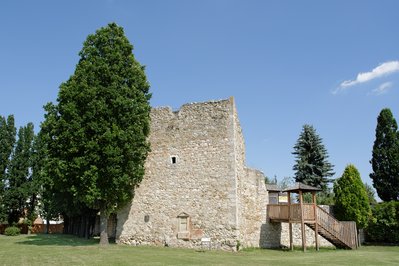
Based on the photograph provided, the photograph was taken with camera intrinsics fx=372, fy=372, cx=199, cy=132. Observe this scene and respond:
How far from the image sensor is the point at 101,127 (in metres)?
19.6

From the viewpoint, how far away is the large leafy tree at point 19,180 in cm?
3762

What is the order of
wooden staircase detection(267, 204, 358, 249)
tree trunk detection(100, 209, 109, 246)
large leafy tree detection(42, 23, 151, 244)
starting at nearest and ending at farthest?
large leafy tree detection(42, 23, 151, 244) → tree trunk detection(100, 209, 109, 246) → wooden staircase detection(267, 204, 358, 249)

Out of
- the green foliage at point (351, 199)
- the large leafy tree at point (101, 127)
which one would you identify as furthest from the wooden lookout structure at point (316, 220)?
the large leafy tree at point (101, 127)

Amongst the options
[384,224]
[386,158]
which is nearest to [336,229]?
[384,224]

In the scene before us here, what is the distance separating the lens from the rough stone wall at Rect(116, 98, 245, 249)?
20.0 meters

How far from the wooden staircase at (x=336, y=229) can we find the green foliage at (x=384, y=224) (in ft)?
17.5

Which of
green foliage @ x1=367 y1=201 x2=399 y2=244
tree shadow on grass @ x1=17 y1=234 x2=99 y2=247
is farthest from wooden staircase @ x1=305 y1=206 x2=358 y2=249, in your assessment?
tree shadow on grass @ x1=17 y1=234 x2=99 y2=247

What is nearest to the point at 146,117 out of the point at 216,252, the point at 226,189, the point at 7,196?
the point at 226,189

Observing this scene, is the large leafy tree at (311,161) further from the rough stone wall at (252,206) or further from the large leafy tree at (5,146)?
the large leafy tree at (5,146)

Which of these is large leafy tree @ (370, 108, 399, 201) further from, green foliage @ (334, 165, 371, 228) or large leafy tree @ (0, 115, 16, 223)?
large leafy tree @ (0, 115, 16, 223)

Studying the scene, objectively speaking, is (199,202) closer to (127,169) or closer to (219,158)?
(219,158)

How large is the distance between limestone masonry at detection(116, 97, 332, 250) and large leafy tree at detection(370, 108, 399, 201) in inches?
524

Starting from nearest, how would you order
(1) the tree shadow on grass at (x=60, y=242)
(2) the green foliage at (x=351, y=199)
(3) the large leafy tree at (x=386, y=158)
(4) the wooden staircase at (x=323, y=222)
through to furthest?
(1) the tree shadow on grass at (x=60, y=242) < (4) the wooden staircase at (x=323, y=222) < (2) the green foliage at (x=351, y=199) < (3) the large leafy tree at (x=386, y=158)

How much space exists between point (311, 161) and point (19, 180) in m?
30.1
